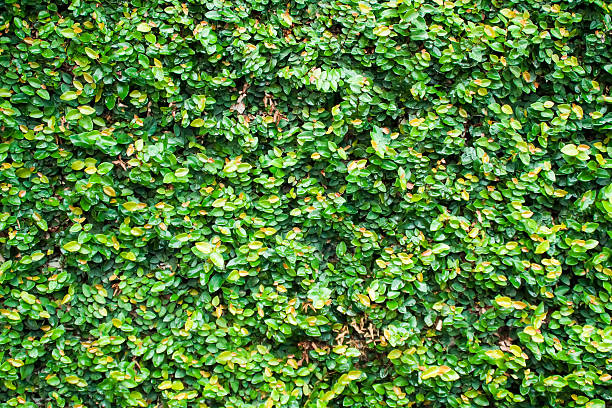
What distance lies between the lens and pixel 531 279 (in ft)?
8.02

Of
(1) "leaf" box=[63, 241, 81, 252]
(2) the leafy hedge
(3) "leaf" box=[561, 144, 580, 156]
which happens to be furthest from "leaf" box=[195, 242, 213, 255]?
(3) "leaf" box=[561, 144, 580, 156]

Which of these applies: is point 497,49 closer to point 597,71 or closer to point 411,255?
point 597,71

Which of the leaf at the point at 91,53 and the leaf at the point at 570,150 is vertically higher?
the leaf at the point at 91,53

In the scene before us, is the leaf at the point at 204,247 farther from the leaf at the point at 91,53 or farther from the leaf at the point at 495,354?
the leaf at the point at 495,354

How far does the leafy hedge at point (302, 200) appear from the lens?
2455mm

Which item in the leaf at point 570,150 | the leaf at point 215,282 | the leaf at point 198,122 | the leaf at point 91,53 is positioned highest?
the leaf at point 91,53

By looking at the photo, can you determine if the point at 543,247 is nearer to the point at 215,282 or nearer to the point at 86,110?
the point at 215,282

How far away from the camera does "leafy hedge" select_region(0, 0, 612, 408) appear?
2455 mm

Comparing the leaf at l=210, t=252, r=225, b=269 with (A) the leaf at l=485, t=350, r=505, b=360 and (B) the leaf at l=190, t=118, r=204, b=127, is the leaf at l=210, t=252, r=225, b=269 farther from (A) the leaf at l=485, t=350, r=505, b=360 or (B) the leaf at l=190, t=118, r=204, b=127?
(A) the leaf at l=485, t=350, r=505, b=360

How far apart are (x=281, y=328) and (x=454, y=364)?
966 mm

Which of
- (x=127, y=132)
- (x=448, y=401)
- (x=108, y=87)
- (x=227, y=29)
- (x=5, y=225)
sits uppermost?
(x=227, y=29)

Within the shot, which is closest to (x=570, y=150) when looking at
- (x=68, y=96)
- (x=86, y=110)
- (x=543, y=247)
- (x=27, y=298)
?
(x=543, y=247)

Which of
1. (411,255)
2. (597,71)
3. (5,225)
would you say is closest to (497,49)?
(597,71)

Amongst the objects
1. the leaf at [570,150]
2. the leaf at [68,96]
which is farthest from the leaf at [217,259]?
the leaf at [570,150]
